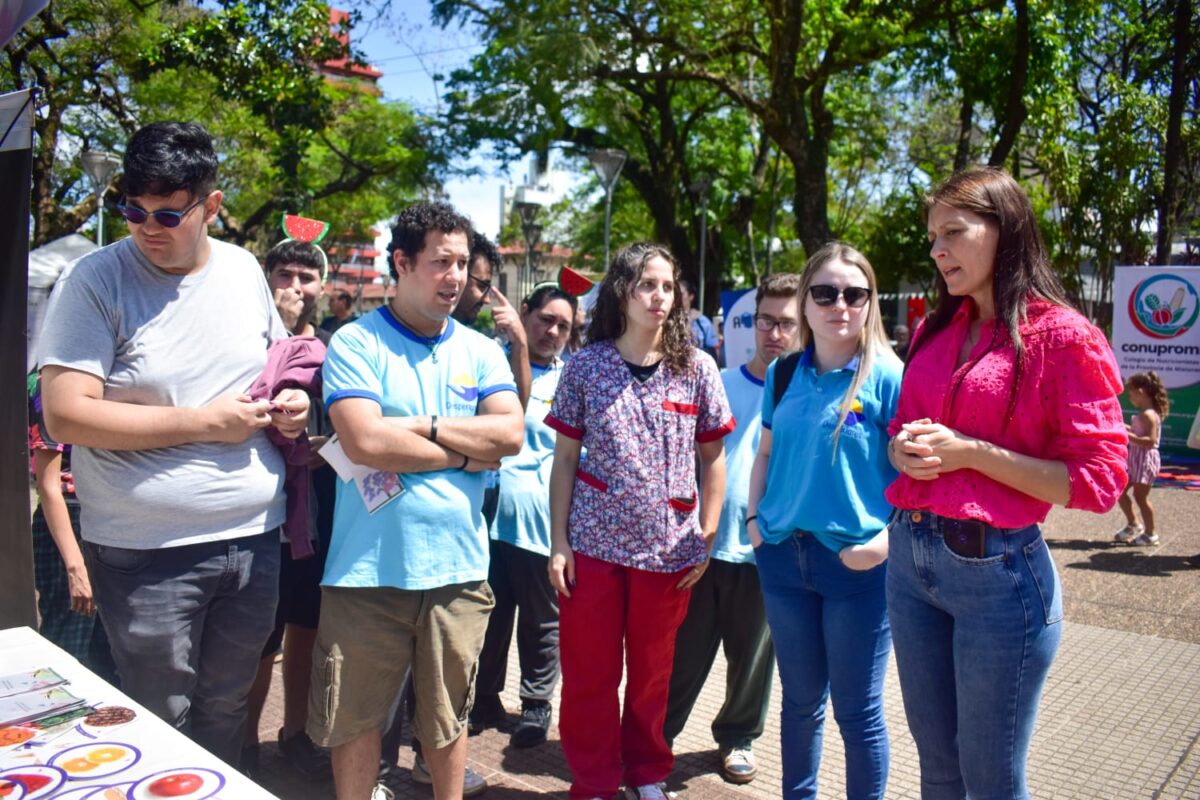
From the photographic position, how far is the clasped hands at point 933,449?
215 centimetres

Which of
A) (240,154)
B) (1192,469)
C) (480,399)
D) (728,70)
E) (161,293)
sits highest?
(728,70)

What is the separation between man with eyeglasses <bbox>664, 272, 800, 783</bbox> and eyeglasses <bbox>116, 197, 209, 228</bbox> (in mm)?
2203

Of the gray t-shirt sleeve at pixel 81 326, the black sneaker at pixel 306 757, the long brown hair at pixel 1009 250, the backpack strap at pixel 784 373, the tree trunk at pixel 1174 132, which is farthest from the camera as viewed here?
the tree trunk at pixel 1174 132

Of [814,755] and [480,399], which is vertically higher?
[480,399]

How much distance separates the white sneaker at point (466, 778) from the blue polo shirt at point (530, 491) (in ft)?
3.12

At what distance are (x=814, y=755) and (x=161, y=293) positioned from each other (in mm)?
2457

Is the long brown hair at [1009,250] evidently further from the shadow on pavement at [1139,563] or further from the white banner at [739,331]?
the white banner at [739,331]

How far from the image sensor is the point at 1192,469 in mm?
12672

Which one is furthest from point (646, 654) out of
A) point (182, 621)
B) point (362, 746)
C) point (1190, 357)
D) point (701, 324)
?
point (1190, 357)

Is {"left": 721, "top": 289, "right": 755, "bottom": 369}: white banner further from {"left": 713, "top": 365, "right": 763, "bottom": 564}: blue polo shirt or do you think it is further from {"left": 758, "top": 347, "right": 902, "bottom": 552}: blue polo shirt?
{"left": 758, "top": 347, "right": 902, "bottom": 552}: blue polo shirt

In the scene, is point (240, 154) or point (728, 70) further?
point (240, 154)

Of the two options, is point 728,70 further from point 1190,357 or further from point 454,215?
point 454,215

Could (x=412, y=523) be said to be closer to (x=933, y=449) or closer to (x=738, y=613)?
(x=933, y=449)

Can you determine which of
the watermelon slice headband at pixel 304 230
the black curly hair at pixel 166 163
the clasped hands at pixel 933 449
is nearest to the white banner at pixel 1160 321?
the watermelon slice headband at pixel 304 230
